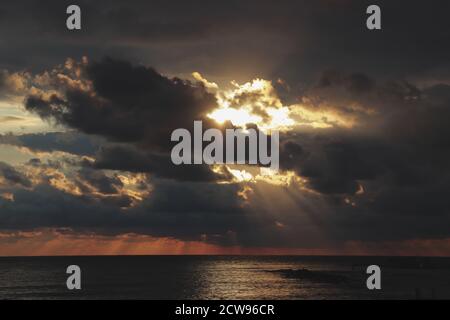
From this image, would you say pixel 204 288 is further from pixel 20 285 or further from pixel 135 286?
pixel 20 285

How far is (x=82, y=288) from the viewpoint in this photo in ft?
452

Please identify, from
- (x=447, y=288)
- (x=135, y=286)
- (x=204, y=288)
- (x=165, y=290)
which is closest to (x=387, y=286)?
(x=447, y=288)
